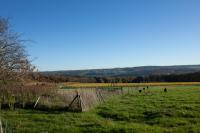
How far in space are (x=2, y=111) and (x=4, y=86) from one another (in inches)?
610

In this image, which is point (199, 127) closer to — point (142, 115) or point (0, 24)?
point (142, 115)

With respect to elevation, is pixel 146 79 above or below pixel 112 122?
above

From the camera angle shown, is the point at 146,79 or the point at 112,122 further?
the point at 146,79

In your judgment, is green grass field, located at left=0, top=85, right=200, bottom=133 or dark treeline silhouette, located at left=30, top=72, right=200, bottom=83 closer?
green grass field, located at left=0, top=85, right=200, bottom=133

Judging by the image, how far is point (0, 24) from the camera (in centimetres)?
1330

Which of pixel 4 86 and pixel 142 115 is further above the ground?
pixel 4 86

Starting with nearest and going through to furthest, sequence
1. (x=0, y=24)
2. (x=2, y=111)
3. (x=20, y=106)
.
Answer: (x=0, y=24) → (x=2, y=111) → (x=20, y=106)

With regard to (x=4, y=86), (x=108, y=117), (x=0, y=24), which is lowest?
(x=108, y=117)

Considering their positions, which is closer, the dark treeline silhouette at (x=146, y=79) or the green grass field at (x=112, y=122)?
the green grass field at (x=112, y=122)

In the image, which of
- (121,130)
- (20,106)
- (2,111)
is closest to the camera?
(121,130)

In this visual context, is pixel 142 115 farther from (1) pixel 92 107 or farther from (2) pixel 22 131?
(2) pixel 22 131

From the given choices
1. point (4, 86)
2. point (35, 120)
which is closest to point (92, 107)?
point (35, 120)

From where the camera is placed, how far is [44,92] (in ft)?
116

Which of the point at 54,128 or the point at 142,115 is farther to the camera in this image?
the point at 142,115
